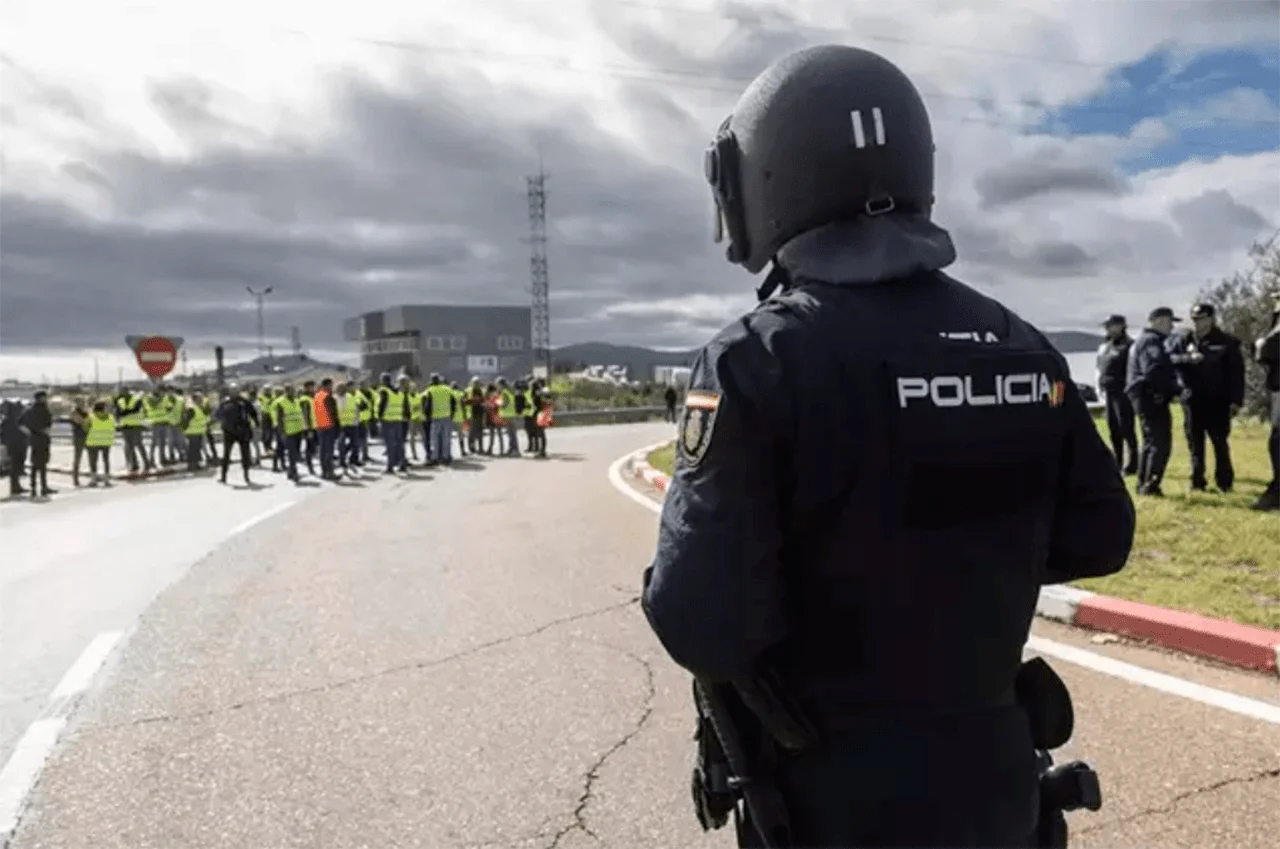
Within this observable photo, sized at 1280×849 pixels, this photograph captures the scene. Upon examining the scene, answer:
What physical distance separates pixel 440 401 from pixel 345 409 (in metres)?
2.22

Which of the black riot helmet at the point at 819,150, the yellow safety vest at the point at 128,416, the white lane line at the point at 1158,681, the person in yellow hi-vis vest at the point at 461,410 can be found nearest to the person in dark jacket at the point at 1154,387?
the white lane line at the point at 1158,681

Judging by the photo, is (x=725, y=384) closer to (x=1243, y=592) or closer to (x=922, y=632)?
(x=922, y=632)

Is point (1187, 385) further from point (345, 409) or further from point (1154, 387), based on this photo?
point (345, 409)

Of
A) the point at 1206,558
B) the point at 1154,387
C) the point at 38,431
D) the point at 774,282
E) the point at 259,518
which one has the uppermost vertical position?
the point at 774,282

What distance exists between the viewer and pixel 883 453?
5.08 feet

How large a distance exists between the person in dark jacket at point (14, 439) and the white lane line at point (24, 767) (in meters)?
16.3

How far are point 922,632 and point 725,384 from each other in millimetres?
478

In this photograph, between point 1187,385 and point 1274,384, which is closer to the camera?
point 1274,384

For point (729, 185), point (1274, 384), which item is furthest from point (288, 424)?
point (729, 185)

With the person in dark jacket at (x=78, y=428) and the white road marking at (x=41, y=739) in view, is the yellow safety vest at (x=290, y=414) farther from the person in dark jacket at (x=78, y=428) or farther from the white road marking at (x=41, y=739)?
the white road marking at (x=41, y=739)

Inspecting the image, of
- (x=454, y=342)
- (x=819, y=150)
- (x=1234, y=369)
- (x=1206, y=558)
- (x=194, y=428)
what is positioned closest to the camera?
(x=819, y=150)

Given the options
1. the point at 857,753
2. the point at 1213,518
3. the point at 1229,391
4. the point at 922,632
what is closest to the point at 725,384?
the point at 922,632

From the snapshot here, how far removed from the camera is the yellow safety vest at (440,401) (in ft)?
68.4

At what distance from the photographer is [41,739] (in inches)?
191
